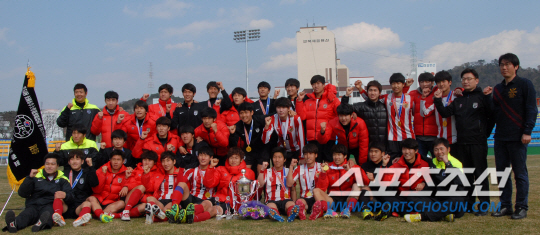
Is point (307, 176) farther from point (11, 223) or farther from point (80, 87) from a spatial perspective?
point (80, 87)

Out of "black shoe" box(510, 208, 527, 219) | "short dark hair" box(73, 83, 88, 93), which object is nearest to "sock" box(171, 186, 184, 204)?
"short dark hair" box(73, 83, 88, 93)

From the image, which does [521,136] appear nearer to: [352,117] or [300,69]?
[352,117]

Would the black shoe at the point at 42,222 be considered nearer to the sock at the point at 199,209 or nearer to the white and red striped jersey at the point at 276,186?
the sock at the point at 199,209

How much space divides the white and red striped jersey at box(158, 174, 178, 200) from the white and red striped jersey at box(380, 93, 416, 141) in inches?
142

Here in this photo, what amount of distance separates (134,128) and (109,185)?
1.45m

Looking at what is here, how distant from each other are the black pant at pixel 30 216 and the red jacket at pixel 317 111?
161 inches

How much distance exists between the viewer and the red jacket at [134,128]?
7.17 m

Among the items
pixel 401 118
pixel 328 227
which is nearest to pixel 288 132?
pixel 401 118

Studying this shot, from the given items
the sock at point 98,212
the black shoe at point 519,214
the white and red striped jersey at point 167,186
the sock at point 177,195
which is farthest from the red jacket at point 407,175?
the sock at point 98,212

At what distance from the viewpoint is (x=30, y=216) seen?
5098 millimetres

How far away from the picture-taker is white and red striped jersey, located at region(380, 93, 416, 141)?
20.2ft

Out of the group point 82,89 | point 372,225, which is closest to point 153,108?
point 82,89

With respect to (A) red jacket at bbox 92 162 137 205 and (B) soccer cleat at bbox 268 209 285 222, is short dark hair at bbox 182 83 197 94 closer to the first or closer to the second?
(A) red jacket at bbox 92 162 137 205

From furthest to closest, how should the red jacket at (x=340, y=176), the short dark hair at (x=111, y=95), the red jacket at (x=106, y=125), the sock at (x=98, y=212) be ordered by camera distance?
the short dark hair at (x=111, y=95) < the red jacket at (x=106, y=125) < the red jacket at (x=340, y=176) < the sock at (x=98, y=212)
